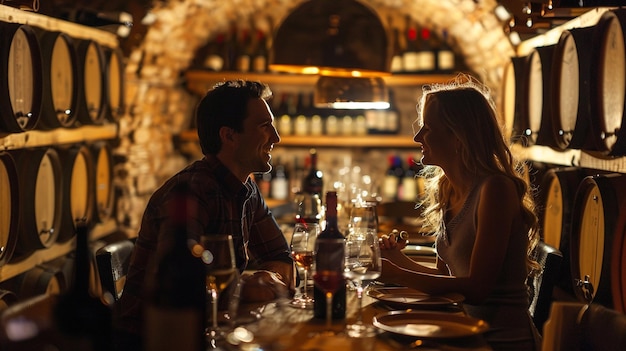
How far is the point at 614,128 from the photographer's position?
298 centimetres

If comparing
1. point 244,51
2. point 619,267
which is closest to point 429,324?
point 619,267

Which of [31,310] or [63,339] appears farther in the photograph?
[31,310]

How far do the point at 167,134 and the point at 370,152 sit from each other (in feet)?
5.50

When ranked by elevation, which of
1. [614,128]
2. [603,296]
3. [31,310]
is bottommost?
[603,296]

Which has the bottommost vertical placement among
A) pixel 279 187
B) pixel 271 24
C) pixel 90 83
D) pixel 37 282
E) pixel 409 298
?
pixel 37 282

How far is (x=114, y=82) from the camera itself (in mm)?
5336

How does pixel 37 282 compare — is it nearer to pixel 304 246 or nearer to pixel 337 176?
pixel 304 246

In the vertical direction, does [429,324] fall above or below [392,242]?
below

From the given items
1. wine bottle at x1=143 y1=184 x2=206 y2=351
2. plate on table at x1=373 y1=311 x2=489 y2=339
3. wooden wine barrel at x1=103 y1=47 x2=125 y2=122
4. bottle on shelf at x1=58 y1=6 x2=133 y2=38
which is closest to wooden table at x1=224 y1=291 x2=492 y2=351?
plate on table at x1=373 y1=311 x2=489 y2=339

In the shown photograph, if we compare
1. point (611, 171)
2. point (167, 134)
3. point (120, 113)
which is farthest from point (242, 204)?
point (167, 134)

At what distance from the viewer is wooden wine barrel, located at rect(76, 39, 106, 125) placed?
4574mm

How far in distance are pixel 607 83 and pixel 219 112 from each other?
1354mm

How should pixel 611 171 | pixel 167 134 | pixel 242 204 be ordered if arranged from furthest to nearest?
1. pixel 167 134
2. pixel 611 171
3. pixel 242 204

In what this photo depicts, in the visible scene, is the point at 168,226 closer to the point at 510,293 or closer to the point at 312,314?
the point at 312,314
